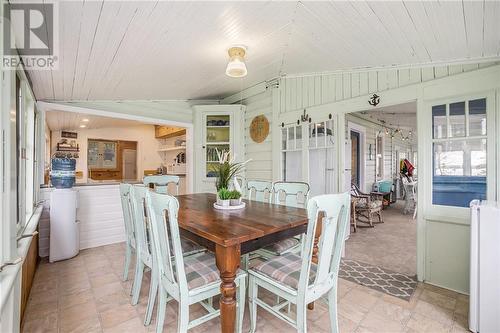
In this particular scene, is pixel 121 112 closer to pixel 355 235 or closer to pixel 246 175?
pixel 246 175

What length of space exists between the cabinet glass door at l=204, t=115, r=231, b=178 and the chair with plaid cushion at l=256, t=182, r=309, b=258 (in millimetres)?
1882

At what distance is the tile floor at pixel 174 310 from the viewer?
1833 mm

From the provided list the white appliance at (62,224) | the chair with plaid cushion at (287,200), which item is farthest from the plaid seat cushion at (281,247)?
the white appliance at (62,224)

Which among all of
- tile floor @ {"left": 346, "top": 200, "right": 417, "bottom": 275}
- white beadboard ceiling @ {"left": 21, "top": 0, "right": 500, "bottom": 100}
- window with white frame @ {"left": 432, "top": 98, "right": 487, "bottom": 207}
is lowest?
tile floor @ {"left": 346, "top": 200, "right": 417, "bottom": 275}

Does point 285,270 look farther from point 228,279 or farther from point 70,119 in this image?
point 70,119

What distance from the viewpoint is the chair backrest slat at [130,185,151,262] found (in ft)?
6.29

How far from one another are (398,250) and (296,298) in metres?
2.83

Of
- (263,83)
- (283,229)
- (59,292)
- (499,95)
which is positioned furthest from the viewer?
(263,83)

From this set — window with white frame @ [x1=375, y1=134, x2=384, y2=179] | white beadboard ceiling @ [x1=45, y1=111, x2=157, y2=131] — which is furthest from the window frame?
window with white frame @ [x1=375, y1=134, x2=384, y2=179]

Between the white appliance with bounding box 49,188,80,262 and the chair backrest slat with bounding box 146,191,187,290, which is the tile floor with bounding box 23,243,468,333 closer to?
the white appliance with bounding box 49,188,80,262

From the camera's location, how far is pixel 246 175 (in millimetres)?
4535

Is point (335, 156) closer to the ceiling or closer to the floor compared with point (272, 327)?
closer to the ceiling

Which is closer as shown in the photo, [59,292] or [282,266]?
[282,266]

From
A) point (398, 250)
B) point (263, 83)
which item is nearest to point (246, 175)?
point (263, 83)
